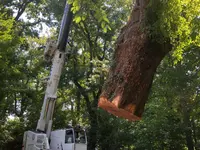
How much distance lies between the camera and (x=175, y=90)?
9.87 m

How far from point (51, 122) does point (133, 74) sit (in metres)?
5.87

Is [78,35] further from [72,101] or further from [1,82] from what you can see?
[1,82]

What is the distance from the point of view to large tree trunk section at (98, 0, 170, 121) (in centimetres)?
293

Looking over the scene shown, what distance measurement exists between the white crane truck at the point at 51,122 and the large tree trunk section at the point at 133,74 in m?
5.26

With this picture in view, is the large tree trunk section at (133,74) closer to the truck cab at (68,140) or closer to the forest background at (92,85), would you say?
the forest background at (92,85)

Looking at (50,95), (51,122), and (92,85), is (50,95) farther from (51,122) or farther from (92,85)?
(92,85)

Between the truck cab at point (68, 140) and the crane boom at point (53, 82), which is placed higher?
the crane boom at point (53, 82)

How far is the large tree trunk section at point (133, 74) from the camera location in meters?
2.93

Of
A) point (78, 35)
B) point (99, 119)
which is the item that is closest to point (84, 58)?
point (78, 35)

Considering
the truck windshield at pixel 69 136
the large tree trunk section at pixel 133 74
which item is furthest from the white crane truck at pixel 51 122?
the large tree trunk section at pixel 133 74

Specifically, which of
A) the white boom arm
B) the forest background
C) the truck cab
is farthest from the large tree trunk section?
the truck cab

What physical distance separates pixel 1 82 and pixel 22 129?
3430 mm

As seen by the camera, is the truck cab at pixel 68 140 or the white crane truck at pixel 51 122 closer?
the white crane truck at pixel 51 122

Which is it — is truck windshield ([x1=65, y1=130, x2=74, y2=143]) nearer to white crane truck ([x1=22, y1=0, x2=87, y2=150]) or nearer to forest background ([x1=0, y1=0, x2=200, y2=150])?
white crane truck ([x1=22, y1=0, x2=87, y2=150])
